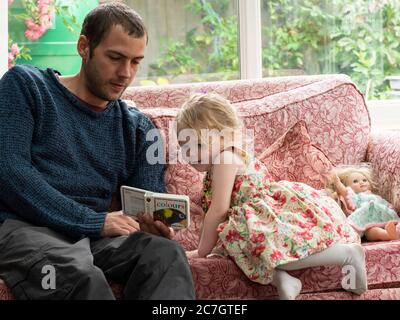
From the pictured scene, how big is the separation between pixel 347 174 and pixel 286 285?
0.69 m

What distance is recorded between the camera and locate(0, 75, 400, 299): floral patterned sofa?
2.62 m

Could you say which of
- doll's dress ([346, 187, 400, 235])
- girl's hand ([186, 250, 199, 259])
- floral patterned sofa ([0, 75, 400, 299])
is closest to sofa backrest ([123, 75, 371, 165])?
floral patterned sofa ([0, 75, 400, 299])

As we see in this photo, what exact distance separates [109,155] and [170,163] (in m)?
0.29

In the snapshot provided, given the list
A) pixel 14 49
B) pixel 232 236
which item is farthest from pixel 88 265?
pixel 14 49

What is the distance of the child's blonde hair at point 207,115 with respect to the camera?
7.68ft

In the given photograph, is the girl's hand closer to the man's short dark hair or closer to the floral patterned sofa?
the floral patterned sofa

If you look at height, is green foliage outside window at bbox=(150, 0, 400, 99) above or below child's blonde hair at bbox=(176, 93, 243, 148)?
above

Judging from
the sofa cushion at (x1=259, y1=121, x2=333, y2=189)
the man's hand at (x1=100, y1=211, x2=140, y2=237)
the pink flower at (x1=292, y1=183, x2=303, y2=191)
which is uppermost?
the sofa cushion at (x1=259, y1=121, x2=333, y2=189)

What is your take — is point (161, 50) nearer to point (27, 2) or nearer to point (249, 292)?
point (27, 2)

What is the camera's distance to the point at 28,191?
2225 millimetres

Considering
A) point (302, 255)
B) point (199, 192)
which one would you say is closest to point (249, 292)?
point (302, 255)

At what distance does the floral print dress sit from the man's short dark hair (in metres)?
0.51

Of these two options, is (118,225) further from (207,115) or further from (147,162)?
(207,115)

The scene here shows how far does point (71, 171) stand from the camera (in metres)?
2.34
